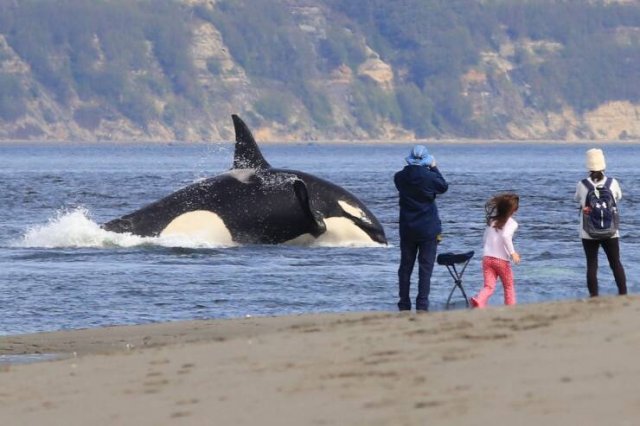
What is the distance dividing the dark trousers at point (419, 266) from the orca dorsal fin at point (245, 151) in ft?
30.2

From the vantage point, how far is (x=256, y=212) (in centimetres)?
2384

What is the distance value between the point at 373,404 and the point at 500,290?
9.94 metres

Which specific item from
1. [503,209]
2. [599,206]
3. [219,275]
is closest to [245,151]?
[219,275]

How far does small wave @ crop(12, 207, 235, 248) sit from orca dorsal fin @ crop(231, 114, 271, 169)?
1.36 metres

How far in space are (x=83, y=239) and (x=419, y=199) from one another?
37.5 ft

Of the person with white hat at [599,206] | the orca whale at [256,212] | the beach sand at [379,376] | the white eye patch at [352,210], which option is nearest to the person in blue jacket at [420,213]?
the person with white hat at [599,206]

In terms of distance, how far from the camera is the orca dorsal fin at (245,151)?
23797 millimetres

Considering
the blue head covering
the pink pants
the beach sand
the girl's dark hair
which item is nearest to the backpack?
the girl's dark hair

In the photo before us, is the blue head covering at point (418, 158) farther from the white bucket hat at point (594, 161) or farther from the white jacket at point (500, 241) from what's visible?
the white bucket hat at point (594, 161)

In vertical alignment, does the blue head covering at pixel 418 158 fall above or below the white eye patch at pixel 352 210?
above

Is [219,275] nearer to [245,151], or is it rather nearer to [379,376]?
[245,151]

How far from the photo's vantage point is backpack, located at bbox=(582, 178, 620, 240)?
1409cm

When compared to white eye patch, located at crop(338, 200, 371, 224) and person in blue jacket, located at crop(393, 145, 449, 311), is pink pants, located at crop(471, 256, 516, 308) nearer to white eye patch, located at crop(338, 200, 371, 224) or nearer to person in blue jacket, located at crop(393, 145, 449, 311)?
person in blue jacket, located at crop(393, 145, 449, 311)

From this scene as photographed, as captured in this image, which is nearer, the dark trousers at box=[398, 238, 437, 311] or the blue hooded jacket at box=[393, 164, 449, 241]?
the blue hooded jacket at box=[393, 164, 449, 241]
